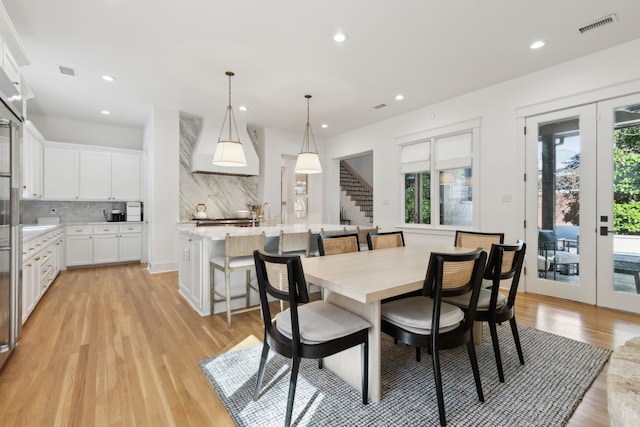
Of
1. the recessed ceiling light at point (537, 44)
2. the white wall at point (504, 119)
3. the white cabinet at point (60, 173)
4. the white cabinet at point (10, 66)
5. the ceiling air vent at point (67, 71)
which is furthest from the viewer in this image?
the white cabinet at point (60, 173)

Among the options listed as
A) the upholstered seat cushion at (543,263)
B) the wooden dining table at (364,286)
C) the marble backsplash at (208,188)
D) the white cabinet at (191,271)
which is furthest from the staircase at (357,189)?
the wooden dining table at (364,286)

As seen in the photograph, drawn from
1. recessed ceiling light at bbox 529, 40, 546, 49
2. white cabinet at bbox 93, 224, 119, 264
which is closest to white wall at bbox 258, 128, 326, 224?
white cabinet at bbox 93, 224, 119, 264

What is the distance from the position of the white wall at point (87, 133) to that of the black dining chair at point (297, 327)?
20.8ft

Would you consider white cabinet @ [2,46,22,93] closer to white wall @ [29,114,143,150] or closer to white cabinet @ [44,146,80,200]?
white cabinet @ [44,146,80,200]

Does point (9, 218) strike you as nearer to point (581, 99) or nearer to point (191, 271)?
point (191, 271)

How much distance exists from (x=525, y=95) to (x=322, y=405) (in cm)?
433

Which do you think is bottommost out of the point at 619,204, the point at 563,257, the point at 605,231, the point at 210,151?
the point at 563,257

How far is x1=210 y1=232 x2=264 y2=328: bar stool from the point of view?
2.88 m

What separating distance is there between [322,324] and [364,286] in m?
0.35

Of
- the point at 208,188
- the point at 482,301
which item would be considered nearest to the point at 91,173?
the point at 208,188

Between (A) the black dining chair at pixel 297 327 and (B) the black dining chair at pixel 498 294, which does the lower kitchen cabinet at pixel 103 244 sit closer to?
(A) the black dining chair at pixel 297 327

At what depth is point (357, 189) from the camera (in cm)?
968

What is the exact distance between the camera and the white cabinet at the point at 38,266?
9.60 feet

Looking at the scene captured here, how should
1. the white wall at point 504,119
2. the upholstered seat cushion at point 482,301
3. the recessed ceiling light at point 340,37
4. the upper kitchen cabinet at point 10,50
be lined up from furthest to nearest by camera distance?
the white wall at point 504,119 < the recessed ceiling light at point 340,37 < the upper kitchen cabinet at point 10,50 < the upholstered seat cushion at point 482,301
